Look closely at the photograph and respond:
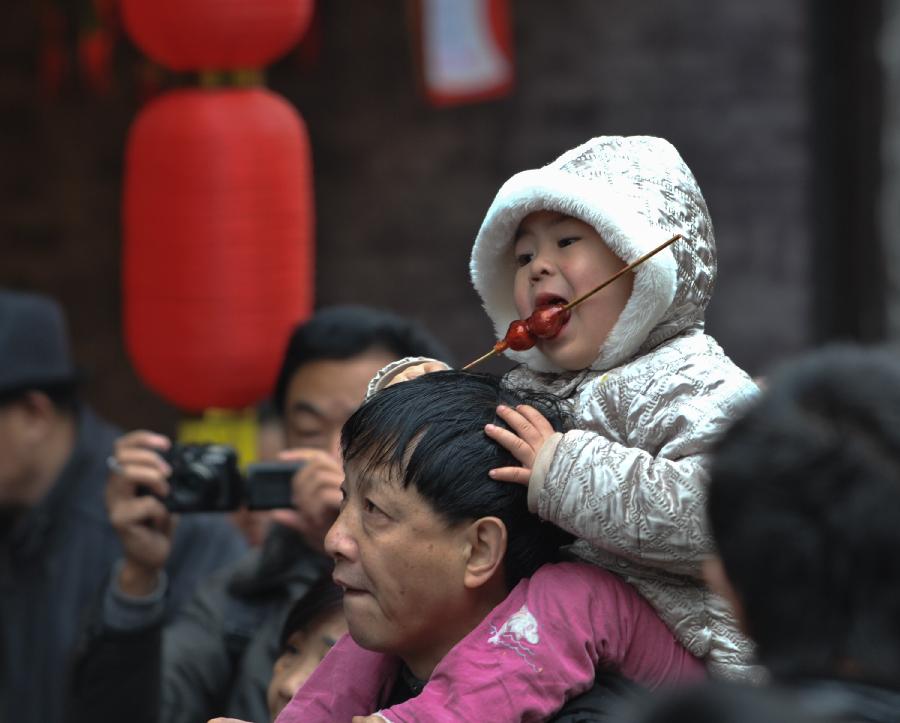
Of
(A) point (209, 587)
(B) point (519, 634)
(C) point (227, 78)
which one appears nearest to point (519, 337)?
(B) point (519, 634)

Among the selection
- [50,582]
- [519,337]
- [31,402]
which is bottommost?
[50,582]

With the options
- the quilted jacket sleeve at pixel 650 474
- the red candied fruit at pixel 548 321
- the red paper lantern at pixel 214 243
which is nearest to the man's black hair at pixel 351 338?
the red paper lantern at pixel 214 243

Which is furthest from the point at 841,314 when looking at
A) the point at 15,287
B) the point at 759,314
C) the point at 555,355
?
the point at 555,355

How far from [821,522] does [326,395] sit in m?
1.86

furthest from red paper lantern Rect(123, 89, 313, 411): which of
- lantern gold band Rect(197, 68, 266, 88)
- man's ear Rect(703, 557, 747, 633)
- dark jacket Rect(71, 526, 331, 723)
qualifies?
man's ear Rect(703, 557, 747, 633)

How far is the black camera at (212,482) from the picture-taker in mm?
2576

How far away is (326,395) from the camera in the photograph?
9.32 ft

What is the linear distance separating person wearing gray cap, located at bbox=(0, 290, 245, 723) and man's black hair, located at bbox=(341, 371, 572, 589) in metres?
1.76

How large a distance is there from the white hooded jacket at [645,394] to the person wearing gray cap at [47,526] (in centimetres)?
184

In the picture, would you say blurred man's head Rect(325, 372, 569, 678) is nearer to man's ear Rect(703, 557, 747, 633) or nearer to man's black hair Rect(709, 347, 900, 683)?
man's ear Rect(703, 557, 747, 633)

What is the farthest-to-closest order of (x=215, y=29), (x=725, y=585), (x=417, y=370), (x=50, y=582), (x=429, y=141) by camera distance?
1. (x=429, y=141)
2. (x=215, y=29)
3. (x=50, y=582)
4. (x=417, y=370)
5. (x=725, y=585)

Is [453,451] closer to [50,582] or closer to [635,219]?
[635,219]

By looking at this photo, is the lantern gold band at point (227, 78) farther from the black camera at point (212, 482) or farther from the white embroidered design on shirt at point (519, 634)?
the white embroidered design on shirt at point (519, 634)

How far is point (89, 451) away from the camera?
366cm
